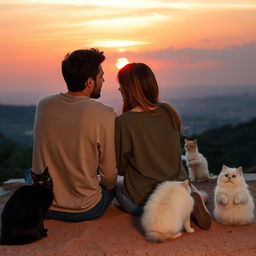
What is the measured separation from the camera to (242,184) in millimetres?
5660

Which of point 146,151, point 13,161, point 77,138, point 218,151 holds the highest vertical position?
point 77,138

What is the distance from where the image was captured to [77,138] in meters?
5.38

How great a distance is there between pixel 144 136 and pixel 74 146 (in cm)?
69

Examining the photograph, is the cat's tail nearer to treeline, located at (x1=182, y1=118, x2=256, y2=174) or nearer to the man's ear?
the man's ear

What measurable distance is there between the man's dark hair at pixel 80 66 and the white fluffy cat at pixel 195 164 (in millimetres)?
3098

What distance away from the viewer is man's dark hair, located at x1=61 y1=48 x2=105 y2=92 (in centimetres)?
532

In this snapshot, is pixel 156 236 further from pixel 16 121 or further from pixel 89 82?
pixel 16 121

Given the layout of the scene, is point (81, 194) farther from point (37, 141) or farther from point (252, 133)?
point (252, 133)

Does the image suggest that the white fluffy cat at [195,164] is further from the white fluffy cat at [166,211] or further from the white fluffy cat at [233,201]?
the white fluffy cat at [166,211]

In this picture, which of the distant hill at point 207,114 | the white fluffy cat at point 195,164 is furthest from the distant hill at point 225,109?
the white fluffy cat at point 195,164

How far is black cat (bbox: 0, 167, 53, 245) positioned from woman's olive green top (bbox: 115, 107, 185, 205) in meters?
0.84

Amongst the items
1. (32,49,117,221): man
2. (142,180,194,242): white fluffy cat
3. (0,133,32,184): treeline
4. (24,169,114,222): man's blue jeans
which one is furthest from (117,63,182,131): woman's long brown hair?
(0,133,32,184): treeline

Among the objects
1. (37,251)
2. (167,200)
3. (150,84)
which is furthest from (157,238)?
(150,84)

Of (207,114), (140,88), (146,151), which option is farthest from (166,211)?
(207,114)
